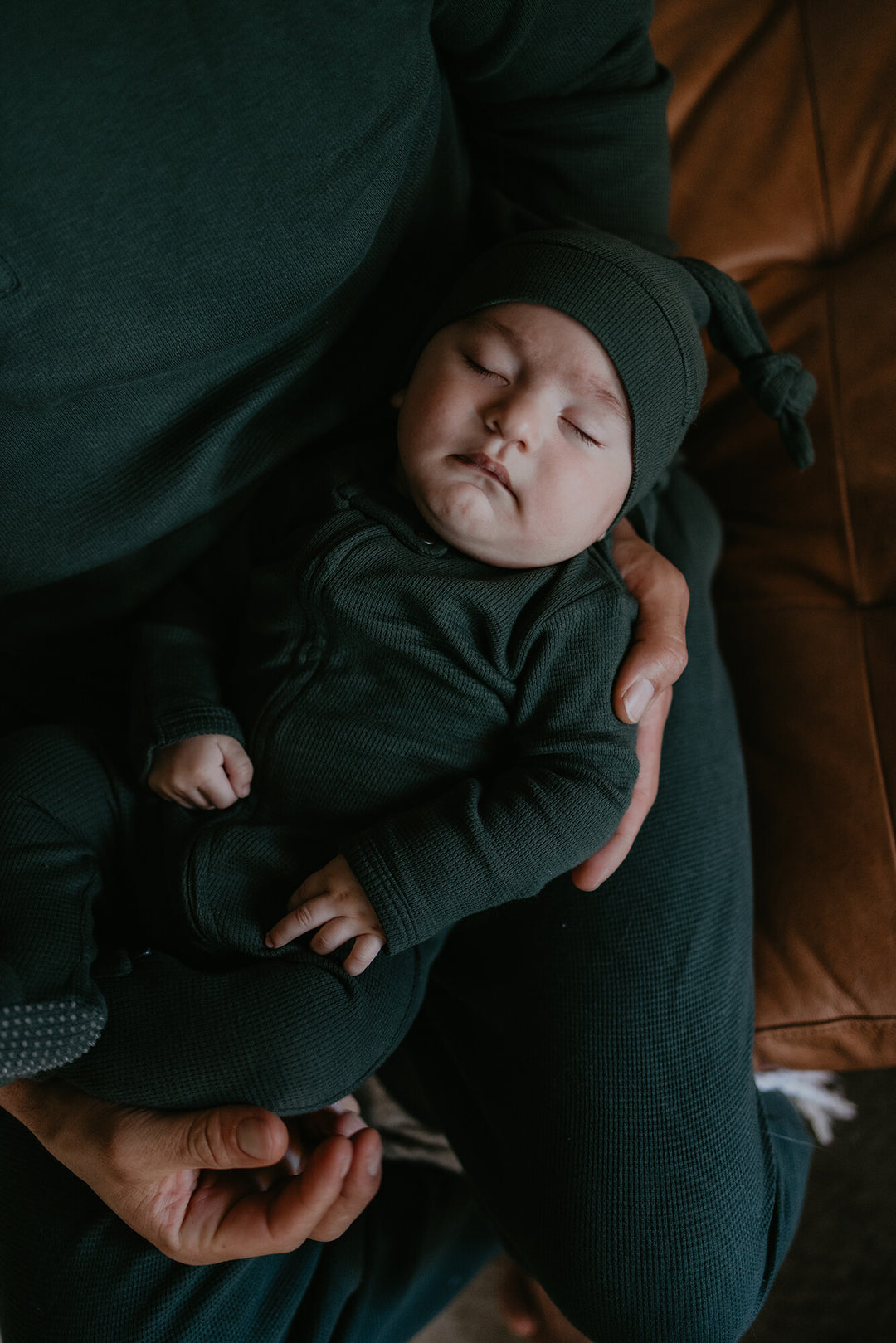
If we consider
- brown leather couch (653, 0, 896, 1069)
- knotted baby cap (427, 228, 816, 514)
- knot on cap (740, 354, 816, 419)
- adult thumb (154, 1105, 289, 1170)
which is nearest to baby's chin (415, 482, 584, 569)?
knotted baby cap (427, 228, 816, 514)

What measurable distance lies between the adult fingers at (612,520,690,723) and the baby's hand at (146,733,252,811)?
0.37 metres

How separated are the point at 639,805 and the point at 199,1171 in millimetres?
567

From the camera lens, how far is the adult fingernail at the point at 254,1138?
27.2 inches

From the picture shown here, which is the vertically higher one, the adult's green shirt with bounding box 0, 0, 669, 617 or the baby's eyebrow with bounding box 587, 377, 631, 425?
the adult's green shirt with bounding box 0, 0, 669, 617

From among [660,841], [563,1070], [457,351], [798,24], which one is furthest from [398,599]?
[798,24]

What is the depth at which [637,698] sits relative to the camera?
0.80 metres

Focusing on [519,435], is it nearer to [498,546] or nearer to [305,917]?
[498,546]

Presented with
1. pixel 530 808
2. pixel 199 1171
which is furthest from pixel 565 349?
pixel 199 1171

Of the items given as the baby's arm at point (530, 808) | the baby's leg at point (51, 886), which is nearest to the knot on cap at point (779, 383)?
the baby's arm at point (530, 808)

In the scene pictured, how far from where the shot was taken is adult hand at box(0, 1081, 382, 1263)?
28.5 inches

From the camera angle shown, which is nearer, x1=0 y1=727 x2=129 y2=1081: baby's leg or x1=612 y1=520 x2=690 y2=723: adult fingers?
x1=0 y1=727 x2=129 y2=1081: baby's leg

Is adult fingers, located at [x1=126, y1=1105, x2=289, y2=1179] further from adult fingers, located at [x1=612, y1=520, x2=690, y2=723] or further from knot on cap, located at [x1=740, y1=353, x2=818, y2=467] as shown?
knot on cap, located at [x1=740, y1=353, x2=818, y2=467]

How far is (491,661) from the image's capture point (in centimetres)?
80

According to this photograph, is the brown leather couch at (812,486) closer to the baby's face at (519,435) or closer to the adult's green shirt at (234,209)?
the adult's green shirt at (234,209)
